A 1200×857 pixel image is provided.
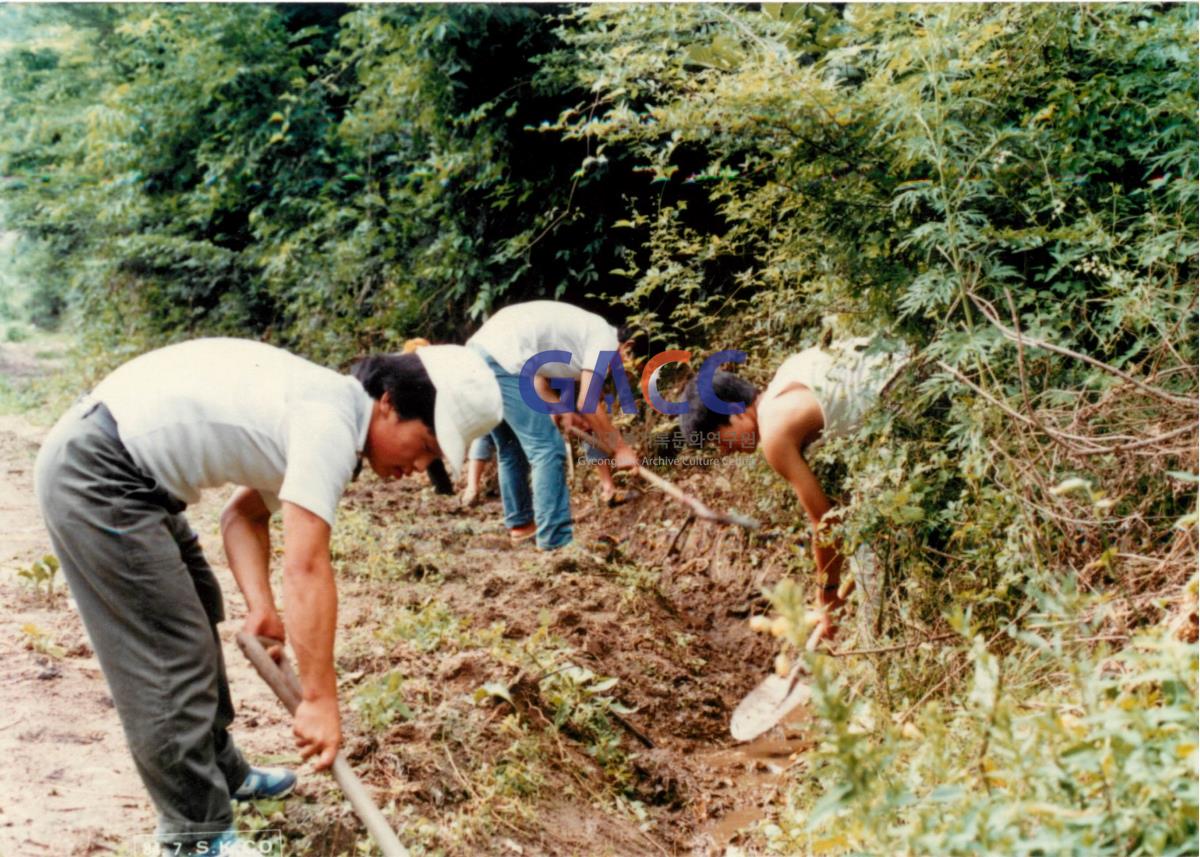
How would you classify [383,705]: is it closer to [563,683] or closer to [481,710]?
[481,710]

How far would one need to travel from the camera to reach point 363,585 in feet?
15.3

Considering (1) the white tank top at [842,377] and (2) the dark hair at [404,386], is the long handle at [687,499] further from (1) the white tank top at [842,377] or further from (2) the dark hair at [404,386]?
(2) the dark hair at [404,386]

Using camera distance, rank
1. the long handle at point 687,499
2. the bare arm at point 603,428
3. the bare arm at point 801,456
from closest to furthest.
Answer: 1. the bare arm at point 801,456
2. the long handle at point 687,499
3. the bare arm at point 603,428

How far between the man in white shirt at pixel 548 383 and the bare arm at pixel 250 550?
233 cm

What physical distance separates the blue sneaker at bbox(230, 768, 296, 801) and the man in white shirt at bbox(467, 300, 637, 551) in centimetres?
238

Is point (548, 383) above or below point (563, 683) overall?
above

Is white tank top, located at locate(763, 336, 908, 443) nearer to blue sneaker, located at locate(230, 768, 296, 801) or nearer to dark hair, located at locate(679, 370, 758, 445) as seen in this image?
dark hair, located at locate(679, 370, 758, 445)

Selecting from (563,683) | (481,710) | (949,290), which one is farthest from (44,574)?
(949,290)

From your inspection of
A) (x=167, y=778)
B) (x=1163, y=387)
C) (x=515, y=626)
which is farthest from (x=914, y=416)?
(x=167, y=778)

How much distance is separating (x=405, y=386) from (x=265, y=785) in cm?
124

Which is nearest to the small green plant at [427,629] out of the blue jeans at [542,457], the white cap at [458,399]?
the blue jeans at [542,457]

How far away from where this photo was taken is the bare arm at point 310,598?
213 centimetres

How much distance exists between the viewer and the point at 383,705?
3080mm

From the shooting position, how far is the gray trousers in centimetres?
222
